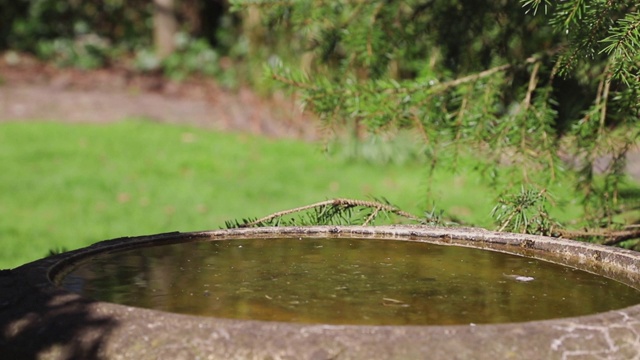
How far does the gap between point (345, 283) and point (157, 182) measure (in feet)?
20.8

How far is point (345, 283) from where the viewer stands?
79.7 inches

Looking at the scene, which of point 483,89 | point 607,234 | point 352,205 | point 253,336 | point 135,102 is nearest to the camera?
point 253,336

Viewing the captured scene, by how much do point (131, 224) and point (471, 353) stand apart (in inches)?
222

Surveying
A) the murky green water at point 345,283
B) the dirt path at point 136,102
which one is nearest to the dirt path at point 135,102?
the dirt path at point 136,102

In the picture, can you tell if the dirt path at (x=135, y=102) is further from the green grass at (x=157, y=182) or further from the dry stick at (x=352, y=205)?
the dry stick at (x=352, y=205)

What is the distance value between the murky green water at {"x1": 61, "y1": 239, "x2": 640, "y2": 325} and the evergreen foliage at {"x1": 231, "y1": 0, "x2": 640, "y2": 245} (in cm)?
54

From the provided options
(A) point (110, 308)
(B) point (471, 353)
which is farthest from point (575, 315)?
(A) point (110, 308)

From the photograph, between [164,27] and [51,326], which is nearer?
[51,326]

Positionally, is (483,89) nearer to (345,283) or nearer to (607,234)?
(607,234)

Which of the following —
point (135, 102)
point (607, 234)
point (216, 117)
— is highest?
point (135, 102)

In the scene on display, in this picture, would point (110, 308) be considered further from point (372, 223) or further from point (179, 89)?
point (179, 89)

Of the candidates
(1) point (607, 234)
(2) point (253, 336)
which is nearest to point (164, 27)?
(1) point (607, 234)

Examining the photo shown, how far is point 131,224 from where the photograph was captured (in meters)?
6.87

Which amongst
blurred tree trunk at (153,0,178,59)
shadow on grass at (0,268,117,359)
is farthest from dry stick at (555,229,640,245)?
blurred tree trunk at (153,0,178,59)
